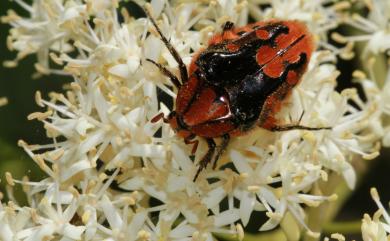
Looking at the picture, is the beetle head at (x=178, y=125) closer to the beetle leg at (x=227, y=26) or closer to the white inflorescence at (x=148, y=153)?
the white inflorescence at (x=148, y=153)

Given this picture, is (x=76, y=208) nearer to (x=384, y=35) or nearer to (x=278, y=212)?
(x=278, y=212)

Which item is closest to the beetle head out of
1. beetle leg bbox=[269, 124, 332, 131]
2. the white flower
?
beetle leg bbox=[269, 124, 332, 131]

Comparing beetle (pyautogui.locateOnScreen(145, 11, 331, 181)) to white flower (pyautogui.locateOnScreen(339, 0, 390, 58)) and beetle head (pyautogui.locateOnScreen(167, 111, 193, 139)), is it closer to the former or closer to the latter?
beetle head (pyautogui.locateOnScreen(167, 111, 193, 139))

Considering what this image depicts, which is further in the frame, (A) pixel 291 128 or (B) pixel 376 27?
(B) pixel 376 27

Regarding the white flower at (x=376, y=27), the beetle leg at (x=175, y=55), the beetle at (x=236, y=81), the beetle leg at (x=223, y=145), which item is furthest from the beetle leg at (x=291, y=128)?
the white flower at (x=376, y=27)

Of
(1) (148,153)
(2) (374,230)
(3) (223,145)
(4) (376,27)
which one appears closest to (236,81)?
(3) (223,145)

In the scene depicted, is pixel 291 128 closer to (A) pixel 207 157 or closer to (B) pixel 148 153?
(A) pixel 207 157
